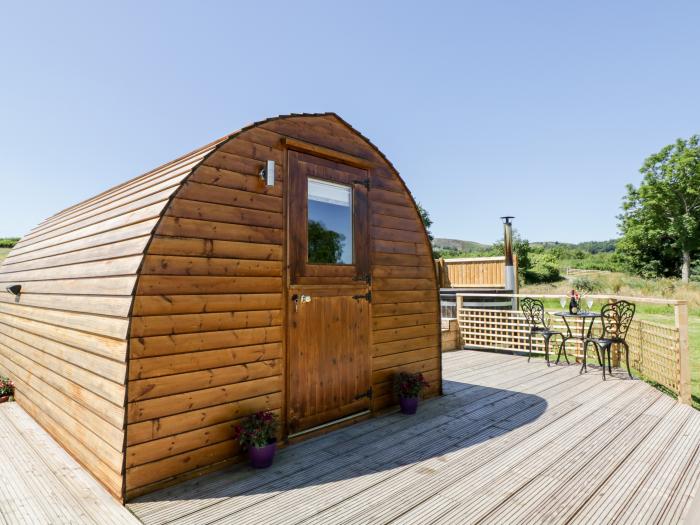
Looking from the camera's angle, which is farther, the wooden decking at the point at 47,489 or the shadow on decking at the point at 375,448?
the shadow on decking at the point at 375,448

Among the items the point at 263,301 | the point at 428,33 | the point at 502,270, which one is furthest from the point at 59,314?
the point at 502,270

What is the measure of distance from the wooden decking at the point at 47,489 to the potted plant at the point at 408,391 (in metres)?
2.75

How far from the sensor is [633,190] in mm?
26422

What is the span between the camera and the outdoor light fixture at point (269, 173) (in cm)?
322

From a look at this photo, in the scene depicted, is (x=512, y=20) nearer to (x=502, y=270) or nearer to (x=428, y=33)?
(x=428, y=33)

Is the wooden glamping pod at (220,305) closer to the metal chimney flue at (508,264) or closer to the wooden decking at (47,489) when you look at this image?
the wooden decking at (47,489)

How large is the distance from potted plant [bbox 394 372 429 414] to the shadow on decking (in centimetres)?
11

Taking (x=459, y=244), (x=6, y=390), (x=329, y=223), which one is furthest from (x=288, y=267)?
(x=459, y=244)

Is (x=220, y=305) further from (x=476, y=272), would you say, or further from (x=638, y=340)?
(x=476, y=272)

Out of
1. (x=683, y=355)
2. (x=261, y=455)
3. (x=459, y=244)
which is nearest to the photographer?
(x=261, y=455)

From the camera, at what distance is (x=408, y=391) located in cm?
412

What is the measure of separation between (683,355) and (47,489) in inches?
255

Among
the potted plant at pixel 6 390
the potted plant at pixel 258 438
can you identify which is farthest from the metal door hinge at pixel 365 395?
the potted plant at pixel 6 390

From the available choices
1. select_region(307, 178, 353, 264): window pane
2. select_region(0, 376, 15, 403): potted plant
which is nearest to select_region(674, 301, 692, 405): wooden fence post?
select_region(307, 178, 353, 264): window pane
